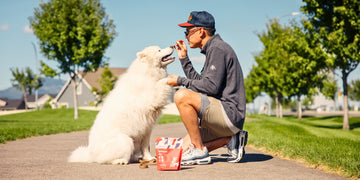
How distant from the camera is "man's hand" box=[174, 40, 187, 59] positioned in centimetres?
498

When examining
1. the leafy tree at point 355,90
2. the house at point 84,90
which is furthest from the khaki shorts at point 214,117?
the leafy tree at point 355,90

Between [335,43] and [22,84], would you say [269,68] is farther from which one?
[22,84]

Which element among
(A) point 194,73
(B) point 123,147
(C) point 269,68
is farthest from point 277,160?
(C) point 269,68

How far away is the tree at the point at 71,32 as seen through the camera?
26356 mm

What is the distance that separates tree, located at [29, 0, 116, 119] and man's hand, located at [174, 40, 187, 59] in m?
22.8

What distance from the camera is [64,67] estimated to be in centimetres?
2781

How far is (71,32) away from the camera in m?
26.4

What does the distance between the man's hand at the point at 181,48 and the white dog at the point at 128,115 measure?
54 cm

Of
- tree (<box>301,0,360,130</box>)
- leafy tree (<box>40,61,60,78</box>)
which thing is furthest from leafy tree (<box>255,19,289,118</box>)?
leafy tree (<box>40,61,60,78</box>)

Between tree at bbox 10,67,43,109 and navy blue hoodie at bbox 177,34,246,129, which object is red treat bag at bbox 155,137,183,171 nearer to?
navy blue hoodie at bbox 177,34,246,129

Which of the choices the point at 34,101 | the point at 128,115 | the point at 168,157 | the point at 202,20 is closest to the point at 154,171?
the point at 168,157

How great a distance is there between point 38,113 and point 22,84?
27.8m

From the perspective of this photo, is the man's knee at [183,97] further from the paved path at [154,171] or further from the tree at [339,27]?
the tree at [339,27]

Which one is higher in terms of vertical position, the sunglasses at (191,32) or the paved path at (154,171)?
the sunglasses at (191,32)
